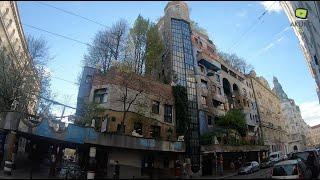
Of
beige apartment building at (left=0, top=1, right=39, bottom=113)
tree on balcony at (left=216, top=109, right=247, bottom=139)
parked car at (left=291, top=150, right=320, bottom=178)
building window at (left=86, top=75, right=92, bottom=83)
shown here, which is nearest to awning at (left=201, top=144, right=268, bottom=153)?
tree on balcony at (left=216, top=109, right=247, bottom=139)

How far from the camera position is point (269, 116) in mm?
69000

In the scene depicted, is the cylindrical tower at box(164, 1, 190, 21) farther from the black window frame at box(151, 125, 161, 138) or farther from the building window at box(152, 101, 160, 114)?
the black window frame at box(151, 125, 161, 138)

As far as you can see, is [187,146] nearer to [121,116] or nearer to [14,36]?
[121,116]

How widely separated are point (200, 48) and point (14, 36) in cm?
3202

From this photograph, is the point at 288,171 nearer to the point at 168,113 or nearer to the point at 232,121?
the point at 168,113

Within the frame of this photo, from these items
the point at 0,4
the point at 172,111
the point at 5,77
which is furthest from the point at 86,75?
the point at 0,4

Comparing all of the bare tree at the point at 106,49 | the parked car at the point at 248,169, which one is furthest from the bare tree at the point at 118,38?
the parked car at the point at 248,169

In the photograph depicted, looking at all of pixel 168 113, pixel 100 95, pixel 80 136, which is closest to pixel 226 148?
pixel 168 113

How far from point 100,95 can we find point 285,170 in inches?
832

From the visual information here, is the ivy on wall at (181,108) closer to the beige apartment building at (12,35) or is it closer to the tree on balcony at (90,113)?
the tree on balcony at (90,113)

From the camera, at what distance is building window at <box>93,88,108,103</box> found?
3144cm

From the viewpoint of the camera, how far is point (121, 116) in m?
30.4

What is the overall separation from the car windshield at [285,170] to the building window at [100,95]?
1961 centimetres

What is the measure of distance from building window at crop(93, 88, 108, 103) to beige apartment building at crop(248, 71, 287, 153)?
42.1 metres
